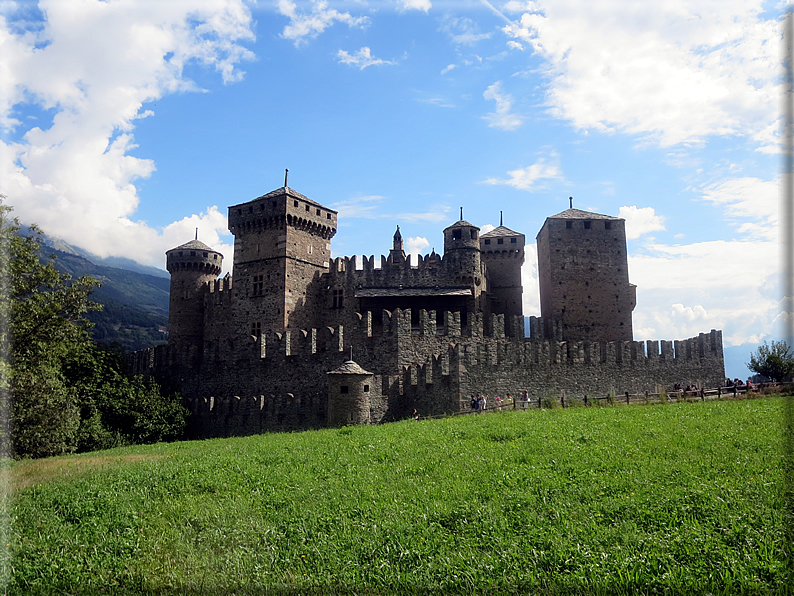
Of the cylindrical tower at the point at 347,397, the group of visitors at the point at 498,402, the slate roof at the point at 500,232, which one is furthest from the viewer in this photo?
the slate roof at the point at 500,232

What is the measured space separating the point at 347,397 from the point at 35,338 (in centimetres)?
1239

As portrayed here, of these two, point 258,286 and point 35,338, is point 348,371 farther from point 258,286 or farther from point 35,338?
point 258,286

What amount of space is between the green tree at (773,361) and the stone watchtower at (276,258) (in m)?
27.6

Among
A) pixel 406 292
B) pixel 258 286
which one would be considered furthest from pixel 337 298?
pixel 258 286

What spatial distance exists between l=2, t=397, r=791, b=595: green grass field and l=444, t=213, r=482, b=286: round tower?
20.6 meters

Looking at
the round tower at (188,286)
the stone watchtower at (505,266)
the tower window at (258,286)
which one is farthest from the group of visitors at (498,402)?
the round tower at (188,286)

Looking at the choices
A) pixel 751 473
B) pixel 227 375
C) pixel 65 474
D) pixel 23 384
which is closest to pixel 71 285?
pixel 23 384

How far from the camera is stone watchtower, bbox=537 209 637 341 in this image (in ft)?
123

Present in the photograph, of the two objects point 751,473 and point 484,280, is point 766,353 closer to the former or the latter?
point 484,280

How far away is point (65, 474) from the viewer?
17.3 meters

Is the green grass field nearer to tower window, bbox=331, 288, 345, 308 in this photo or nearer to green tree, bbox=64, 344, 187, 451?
green tree, bbox=64, 344, 187, 451

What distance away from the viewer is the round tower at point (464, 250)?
3744cm

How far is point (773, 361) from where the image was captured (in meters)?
Result: 35.8

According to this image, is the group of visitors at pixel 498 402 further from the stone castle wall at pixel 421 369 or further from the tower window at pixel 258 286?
the tower window at pixel 258 286
